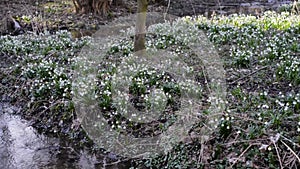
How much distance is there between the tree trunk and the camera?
14328 mm

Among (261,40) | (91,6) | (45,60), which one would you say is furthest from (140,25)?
(91,6)

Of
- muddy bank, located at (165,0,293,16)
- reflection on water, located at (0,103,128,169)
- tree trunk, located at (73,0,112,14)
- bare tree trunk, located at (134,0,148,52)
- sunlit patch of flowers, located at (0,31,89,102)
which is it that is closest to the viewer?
reflection on water, located at (0,103,128,169)

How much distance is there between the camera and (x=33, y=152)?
5.24 meters

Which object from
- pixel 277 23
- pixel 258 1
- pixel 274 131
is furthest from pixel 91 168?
pixel 258 1

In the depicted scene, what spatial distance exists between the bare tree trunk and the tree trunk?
293 inches

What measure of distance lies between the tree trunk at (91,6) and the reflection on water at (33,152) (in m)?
9.01

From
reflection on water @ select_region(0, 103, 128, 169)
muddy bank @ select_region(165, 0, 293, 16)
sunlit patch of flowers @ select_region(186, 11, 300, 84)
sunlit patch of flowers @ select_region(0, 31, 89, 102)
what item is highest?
muddy bank @ select_region(165, 0, 293, 16)

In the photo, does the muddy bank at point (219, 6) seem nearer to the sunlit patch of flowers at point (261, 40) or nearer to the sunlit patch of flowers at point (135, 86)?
the sunlit patch of flowers at point (261, 40)

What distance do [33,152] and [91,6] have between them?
10140 millimetres

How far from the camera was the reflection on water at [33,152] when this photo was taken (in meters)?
4.89

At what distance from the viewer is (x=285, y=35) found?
8445 millimetres

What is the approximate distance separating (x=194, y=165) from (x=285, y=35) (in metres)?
5.48

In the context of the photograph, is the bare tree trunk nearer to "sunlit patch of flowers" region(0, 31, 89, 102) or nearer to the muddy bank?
"sunlit patch of flowers" region(0, 31, 89, 102)

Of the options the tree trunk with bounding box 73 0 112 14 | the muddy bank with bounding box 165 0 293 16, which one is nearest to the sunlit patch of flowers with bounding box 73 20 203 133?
the tree trunk with bounding box 73 0 112 14
